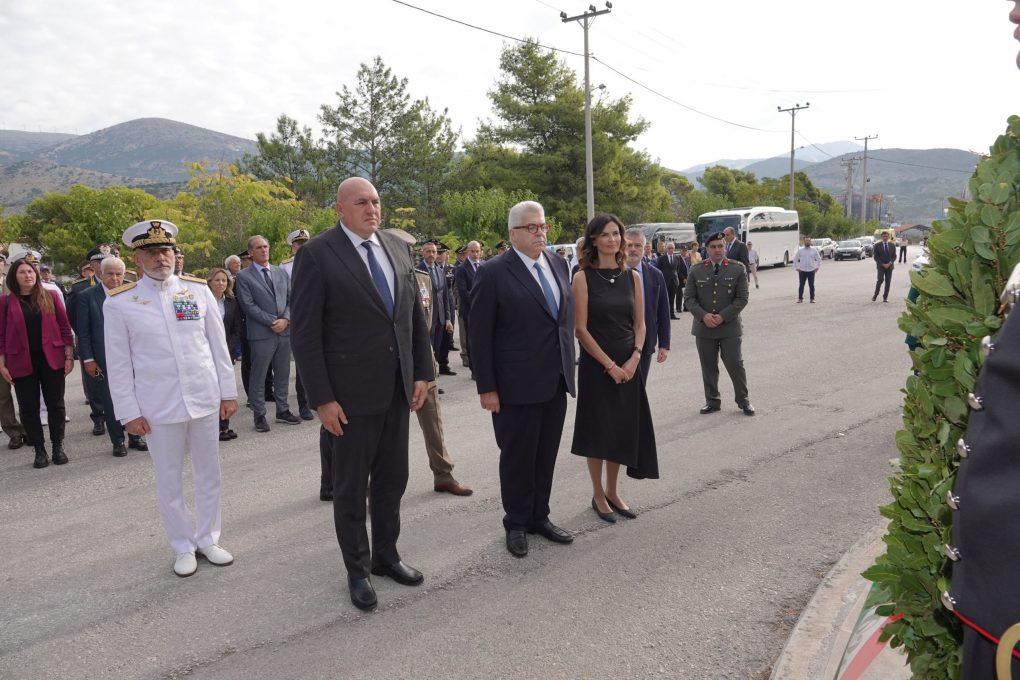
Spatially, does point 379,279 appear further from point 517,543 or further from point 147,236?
point 517,543

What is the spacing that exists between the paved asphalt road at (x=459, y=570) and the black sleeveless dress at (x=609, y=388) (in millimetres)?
524

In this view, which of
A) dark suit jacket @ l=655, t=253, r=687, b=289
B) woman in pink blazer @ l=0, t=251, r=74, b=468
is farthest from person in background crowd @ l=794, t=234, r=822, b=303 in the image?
woman in pink blazer @ l=0, t=251, r=74, b=468

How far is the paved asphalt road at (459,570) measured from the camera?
3.31 m

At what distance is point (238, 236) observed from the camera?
19.5 meters

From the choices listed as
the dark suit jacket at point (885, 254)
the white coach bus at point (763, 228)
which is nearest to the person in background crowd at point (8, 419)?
the dark suit jacket at point (885, 254)

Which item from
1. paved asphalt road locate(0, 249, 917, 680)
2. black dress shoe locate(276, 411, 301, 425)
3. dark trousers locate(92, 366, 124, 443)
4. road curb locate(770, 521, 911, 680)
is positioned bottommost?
black dress shoe locate(276, 411, 301, 425)

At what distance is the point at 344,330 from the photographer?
3711mm

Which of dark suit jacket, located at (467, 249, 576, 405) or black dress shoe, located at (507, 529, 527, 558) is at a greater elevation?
dark suit jacket, located at (467, 249, 576, 405)

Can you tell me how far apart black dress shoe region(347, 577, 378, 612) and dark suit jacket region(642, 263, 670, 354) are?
10.5ft

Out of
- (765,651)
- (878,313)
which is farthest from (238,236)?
(765,651)

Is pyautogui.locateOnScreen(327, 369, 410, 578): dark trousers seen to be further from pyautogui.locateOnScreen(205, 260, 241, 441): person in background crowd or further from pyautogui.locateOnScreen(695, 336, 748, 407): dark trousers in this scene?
pyautogui.locateOnScreen(205, 260, 241, 441): person in background crowd

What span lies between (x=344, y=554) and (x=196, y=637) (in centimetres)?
80

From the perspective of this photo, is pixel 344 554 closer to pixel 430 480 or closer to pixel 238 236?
pixel 430 480

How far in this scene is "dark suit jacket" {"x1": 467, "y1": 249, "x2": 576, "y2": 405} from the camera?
4363 millimetres
